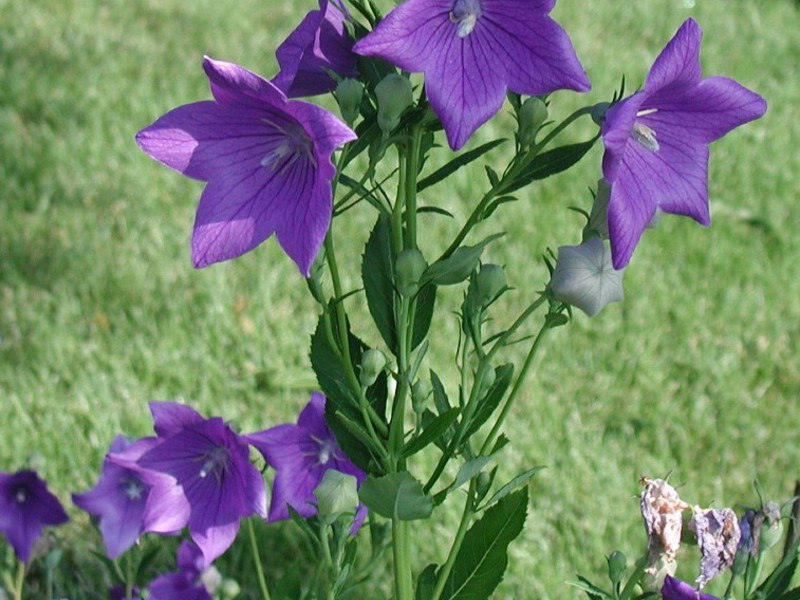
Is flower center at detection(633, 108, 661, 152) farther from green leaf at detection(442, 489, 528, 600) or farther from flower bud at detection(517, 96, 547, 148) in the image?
green leaf at detection(442, 489, 528, 600)

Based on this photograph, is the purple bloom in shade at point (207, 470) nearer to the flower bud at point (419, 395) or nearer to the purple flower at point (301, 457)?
the purple flower at point (301, 457)

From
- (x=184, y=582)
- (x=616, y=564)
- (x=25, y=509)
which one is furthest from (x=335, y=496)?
(x=25, y=509)

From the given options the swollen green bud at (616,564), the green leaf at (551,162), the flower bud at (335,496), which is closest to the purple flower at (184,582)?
the flower bud at (335,496)

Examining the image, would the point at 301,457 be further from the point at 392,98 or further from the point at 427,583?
the point at 392,98

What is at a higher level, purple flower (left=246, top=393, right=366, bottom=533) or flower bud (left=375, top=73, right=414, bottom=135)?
flower bud (left=375, top=73, right=414, bottom=135)

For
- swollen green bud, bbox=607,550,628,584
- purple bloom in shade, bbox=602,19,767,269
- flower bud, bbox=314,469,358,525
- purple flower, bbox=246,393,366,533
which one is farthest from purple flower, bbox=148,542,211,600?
purple bloom in shade, bbox=602,19,767,269
